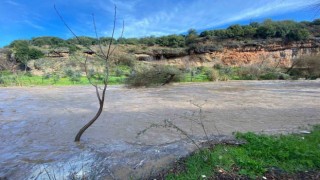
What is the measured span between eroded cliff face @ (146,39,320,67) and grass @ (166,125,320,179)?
1759 inches

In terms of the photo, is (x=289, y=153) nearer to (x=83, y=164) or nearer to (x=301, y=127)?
(x=301, y=127)

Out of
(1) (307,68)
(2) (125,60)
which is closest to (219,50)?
(1) (307,68)

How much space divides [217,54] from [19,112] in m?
43.5

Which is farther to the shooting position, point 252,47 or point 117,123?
point 252,47

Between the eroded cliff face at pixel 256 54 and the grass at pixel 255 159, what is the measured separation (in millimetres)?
44668

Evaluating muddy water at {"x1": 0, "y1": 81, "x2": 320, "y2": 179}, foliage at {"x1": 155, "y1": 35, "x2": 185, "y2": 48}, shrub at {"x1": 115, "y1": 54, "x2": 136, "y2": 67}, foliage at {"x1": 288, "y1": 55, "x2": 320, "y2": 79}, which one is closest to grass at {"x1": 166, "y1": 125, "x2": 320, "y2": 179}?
muddy water at {"x1": 0, "y1": 81, "x2": 320, "y2": 179}

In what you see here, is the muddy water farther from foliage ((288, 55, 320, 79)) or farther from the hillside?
the hillside

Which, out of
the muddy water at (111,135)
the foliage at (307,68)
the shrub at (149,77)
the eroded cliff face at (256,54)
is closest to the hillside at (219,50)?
the eroded cliff face at (256,54)

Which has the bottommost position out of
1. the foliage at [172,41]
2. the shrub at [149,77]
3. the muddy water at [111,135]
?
the muddy water at [111,135]

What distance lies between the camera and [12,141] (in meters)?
6.51

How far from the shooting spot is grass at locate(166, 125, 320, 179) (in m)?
4.32

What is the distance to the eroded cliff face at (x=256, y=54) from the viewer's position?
48312 millimetres

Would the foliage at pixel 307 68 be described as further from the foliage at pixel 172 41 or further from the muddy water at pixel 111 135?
the muddy water at pixel 111 135

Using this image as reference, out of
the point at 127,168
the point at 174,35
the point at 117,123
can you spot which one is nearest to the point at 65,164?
the point at 127,168
